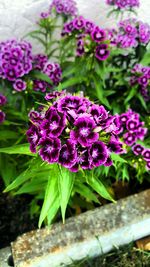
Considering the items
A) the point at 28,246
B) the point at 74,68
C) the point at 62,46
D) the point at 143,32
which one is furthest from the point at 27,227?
the point at 143,32

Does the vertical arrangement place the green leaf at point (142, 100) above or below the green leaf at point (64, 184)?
above

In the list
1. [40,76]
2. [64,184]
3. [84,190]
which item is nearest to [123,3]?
[40,76]

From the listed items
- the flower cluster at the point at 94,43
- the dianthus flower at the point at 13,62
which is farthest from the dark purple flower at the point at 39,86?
the flower cluster at the point at 94,43

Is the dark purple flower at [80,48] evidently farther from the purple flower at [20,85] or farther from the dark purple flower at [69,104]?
the dark purple flower at [69,104]

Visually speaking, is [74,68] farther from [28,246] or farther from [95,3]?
[28,246]

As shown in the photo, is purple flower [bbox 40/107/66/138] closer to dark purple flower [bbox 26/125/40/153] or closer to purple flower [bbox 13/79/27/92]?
dark purple flower [bbox 26/125/40/153]

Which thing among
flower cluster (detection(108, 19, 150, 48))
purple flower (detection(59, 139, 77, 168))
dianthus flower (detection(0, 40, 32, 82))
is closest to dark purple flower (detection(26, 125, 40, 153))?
purple flower (detection(59, 139, 77, 168))
